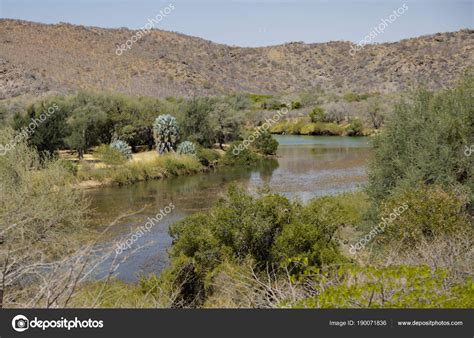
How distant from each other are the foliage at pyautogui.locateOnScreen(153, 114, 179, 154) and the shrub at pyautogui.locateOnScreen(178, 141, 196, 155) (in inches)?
28.0

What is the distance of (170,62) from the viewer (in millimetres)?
48156

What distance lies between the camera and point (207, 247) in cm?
1282

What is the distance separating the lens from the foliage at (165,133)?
3837 centimetres

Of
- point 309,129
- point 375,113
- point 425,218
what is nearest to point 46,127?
point 425,218

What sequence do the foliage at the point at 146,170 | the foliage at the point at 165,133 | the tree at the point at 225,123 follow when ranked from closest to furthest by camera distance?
the foliage at the point at 146,170 < the foliage at the point at 165,133 < the tree at the point at 225,123

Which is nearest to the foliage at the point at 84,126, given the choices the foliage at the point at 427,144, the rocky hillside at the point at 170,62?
the rocky hillside at the point at 170,62

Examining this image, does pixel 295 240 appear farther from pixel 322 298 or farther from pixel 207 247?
pixel 322 298

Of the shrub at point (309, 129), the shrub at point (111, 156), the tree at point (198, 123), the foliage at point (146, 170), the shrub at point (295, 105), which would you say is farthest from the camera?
the shrub at point (295, 105)

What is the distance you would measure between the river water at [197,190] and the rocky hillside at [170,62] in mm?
8563

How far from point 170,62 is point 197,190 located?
21622 millimetres

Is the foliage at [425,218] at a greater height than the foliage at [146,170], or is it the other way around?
the foliage at [425,218]

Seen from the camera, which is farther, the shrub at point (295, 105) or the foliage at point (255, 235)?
the shrub at point (295, 105)

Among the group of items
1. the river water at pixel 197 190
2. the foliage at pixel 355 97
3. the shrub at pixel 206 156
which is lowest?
the river water at pixel 197 190

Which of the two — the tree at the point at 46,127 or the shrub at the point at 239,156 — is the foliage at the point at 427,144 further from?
the shrub at the point at 239,156
